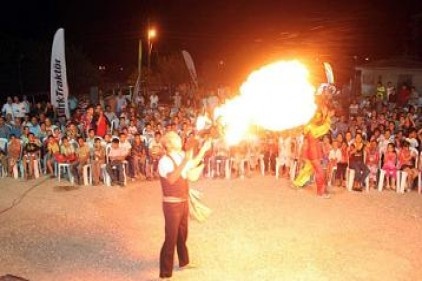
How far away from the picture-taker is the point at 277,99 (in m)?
11.9

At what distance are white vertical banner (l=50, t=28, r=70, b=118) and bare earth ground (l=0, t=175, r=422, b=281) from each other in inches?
184

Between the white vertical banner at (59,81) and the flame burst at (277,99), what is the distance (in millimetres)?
5239

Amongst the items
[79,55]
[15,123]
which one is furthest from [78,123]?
[79,55]

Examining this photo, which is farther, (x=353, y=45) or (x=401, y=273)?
(x=353, y=45)

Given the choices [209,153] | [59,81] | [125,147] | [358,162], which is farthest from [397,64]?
[125,147]

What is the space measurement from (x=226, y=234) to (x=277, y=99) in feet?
15.4

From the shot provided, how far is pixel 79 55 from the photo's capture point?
27828 millimetres

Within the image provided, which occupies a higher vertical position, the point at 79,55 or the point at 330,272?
the point at 79,55

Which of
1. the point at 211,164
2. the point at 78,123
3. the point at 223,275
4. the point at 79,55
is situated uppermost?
the point at 79,55

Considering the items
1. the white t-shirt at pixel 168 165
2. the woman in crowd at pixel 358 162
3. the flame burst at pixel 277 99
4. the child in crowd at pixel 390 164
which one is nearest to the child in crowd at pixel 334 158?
the woman in crowd at pixel 358 162

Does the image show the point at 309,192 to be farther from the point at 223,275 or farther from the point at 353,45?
the point at 353,45

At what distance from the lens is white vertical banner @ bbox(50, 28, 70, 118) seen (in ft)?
51.0

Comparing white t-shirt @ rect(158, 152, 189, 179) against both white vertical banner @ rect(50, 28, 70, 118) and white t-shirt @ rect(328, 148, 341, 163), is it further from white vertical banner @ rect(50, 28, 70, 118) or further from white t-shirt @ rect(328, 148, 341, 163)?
white vertical banner @ rect(50, 28, 70, 118)

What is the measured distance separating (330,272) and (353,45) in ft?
106
